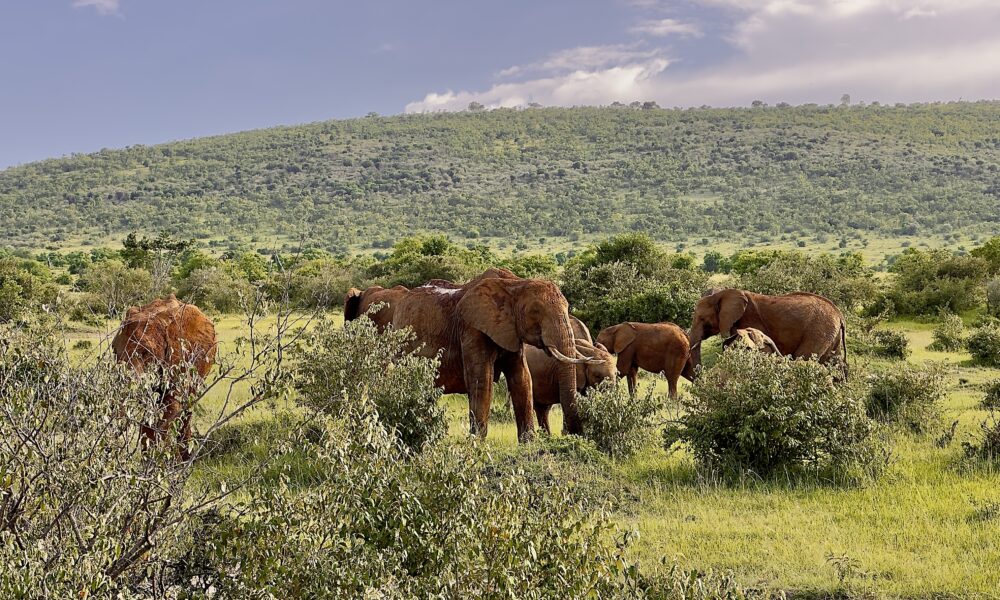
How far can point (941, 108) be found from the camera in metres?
177

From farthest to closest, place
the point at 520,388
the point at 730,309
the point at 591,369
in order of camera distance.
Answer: the point at 730,309, the point at 591,369, the point at 520,388

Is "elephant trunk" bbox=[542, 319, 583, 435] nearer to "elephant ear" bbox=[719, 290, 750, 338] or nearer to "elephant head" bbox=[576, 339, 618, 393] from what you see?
"elephant head" bbox=[576, 339, 618, 393]

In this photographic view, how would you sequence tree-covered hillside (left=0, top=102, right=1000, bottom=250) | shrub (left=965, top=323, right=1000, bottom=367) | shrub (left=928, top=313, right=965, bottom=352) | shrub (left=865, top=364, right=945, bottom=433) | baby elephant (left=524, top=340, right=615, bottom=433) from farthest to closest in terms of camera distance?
tree-covered hillside (left=0, top=102, right=1000, bottom=250)
shrub (left=928, top=313, right=965, bottom=352)
shrub (left=965, top=323, right=1000, bottom=367)
baby elephant (left=524, top=340, right=615, bottom=433)
shrub (left=865, top=364, right=945, bottom=433)

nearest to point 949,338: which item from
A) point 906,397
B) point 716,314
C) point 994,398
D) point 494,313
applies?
point 716,314

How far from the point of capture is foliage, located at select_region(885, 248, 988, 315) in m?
31.7

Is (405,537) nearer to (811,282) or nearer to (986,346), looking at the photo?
(986,346)

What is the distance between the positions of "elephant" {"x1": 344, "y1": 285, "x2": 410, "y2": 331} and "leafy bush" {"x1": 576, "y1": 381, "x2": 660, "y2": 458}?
4.09 m

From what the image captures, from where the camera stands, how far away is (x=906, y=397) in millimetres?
12992

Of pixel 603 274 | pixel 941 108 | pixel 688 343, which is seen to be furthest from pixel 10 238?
pixel 941 108

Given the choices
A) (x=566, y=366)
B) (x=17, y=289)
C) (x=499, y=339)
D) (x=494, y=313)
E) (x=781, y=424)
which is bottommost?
(x=17, y=289)

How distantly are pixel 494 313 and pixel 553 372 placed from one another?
255cm

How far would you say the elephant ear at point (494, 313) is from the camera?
11641 millimetres

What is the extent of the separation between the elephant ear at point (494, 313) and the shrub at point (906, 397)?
5804 mm

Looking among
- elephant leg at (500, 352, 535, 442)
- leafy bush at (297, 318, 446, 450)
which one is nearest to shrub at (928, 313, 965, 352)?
elephant leg at (500, 352, 535, 442)
